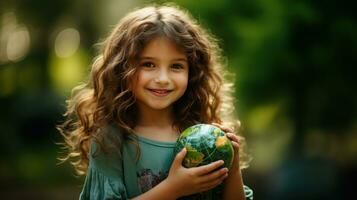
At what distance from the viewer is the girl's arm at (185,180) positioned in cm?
362

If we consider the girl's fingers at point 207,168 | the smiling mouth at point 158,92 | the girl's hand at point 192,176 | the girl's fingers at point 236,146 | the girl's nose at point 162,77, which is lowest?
A: the girl's hand at point 192,176

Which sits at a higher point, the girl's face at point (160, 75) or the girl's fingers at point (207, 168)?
the girl's face at point (160, 75)

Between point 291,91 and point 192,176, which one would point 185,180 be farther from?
point 291,91

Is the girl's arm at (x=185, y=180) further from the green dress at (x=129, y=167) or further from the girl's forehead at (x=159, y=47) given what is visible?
the girl's forehead at (x=159, y=47)

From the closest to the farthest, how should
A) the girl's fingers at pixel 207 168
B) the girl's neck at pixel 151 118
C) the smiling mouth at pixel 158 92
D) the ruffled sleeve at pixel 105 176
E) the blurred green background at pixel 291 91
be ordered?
the girl's fingers at pixel 207 168 → the ruffled sleeve at pixel 105 176 → the smiling mouth at pixel 158 92 → the girl's neck at pixel 151 118 → the blurred green background at pixel 291 91

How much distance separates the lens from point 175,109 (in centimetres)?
417

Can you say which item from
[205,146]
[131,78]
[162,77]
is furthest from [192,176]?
[131,78]

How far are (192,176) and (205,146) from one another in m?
0.17

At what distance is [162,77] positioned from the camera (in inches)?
149

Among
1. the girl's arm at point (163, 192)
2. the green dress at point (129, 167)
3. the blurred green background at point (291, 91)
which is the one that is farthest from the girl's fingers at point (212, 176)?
the blurred green background at point (291, 91)

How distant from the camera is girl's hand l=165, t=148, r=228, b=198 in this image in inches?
142

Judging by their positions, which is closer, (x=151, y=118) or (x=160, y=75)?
(x=160, y=75)

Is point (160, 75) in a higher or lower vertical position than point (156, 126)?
higher

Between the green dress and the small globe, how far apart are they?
17 cm
